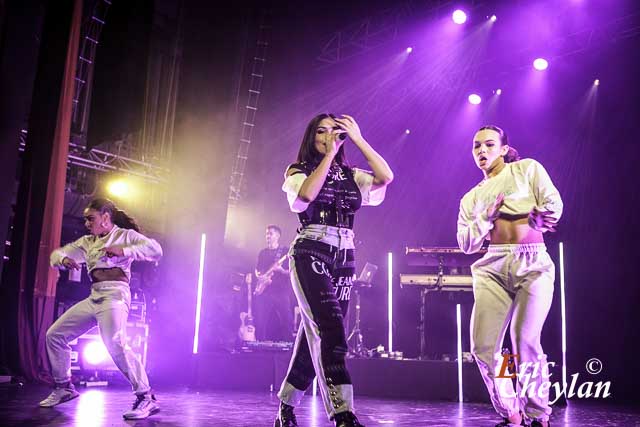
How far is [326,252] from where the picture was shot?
3.23m

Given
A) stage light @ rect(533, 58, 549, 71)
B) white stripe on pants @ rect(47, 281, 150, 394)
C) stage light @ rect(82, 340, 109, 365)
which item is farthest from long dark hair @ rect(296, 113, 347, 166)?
stage light @ rect(533, 58, 549, 71)

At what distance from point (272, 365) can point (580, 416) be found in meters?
3.71

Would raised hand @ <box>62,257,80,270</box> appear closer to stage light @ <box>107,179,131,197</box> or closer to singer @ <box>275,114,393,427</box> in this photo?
singer @ <box>275,114,393,427</box>

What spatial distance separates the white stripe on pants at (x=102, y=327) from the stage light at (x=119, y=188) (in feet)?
28.6

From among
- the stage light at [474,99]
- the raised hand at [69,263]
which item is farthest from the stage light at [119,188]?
the raised hand at [69,263]

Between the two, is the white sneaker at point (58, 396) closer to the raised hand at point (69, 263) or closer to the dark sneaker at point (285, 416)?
the raised hand at point (69, 263)

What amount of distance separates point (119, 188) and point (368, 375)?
8528 mm

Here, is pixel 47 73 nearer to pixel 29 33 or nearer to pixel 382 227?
pixel 29 33

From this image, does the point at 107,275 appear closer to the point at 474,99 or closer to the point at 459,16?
the point at 459,16

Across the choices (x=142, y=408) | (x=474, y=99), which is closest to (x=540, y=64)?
(x=474, y=99)

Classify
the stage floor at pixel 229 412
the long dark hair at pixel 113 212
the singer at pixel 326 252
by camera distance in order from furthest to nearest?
the long dark hair at pixel 113 212 < the stage floor at pixel 229 412 < the singer at pixel 326 252

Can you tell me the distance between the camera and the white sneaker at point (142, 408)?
14.2 ft

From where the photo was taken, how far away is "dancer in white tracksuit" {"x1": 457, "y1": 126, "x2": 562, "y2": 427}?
3.56 m

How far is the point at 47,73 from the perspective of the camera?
25.6ft
